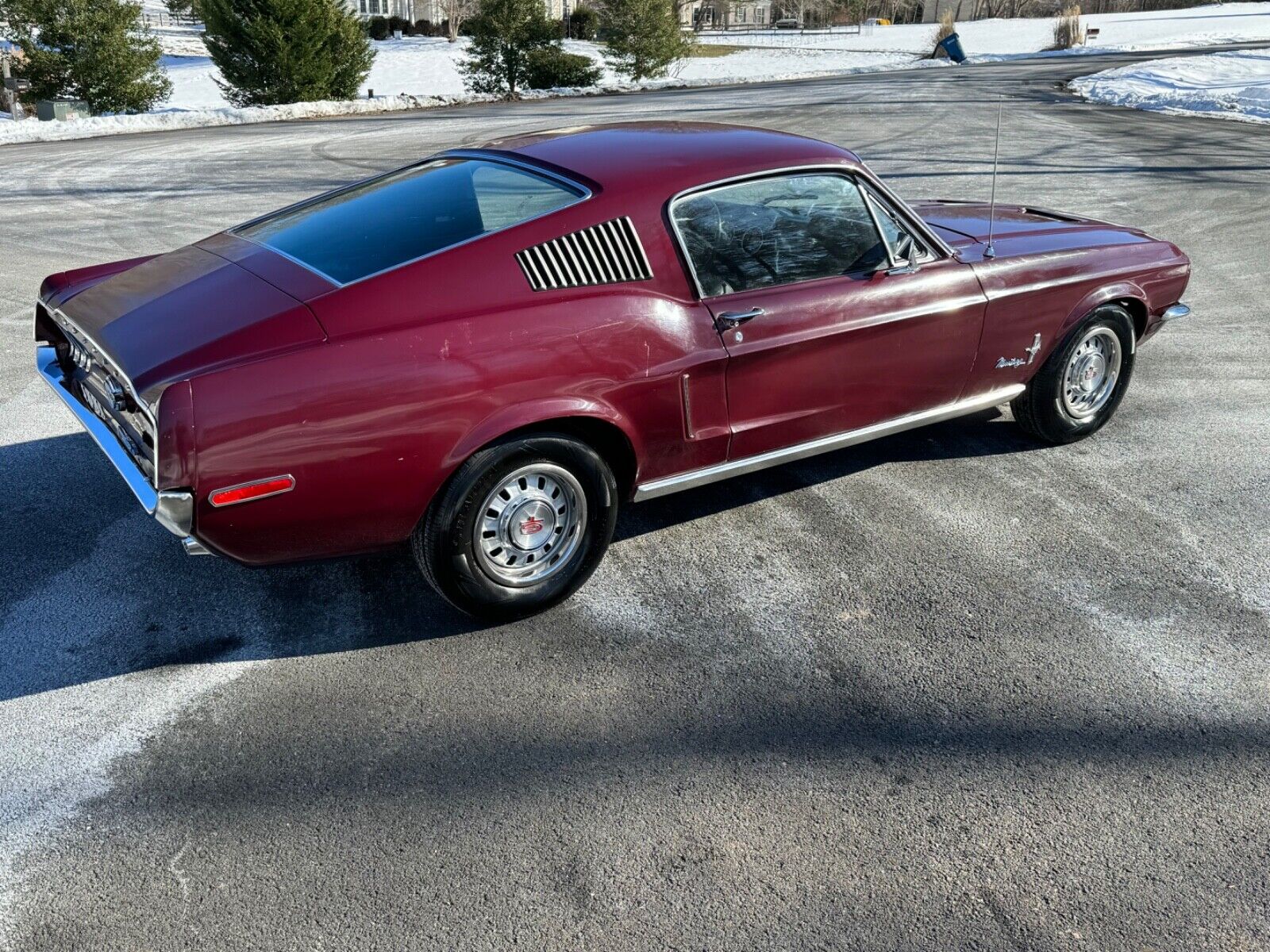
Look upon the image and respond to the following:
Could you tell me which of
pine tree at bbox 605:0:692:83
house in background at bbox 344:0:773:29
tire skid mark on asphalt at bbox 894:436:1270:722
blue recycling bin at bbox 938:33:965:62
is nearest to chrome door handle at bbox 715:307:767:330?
tire skid mark on asphalt at bbox 894:436:1270:722

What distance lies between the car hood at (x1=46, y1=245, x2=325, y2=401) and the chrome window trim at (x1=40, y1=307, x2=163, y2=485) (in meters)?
0.01

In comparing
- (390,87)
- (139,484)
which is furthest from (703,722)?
(390,87)

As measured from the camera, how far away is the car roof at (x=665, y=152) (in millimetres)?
3844

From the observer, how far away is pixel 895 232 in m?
4.36

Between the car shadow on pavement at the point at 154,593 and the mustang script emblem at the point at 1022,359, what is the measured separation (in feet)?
3.18

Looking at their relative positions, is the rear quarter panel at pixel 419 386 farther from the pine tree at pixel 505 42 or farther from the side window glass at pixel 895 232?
the pine tree at pixel 505 42

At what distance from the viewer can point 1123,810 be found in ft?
9.42

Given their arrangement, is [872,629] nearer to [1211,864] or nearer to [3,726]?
[1211,864]

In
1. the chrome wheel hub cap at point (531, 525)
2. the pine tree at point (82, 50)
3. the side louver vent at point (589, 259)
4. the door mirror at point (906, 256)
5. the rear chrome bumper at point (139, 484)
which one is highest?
the pine tree at point (82, 50)

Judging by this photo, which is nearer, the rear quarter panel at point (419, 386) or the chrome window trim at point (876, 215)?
the rear quarter panel at point (419, 386)

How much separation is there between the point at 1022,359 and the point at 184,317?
3.47 meters

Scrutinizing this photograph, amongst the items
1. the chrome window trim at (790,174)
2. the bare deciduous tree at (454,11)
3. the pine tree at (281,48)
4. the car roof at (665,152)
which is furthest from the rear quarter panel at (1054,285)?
the bare deciduous tree at (454,11)

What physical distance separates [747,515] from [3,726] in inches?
109

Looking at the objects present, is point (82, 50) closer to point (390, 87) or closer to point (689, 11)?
point (390, 87)
